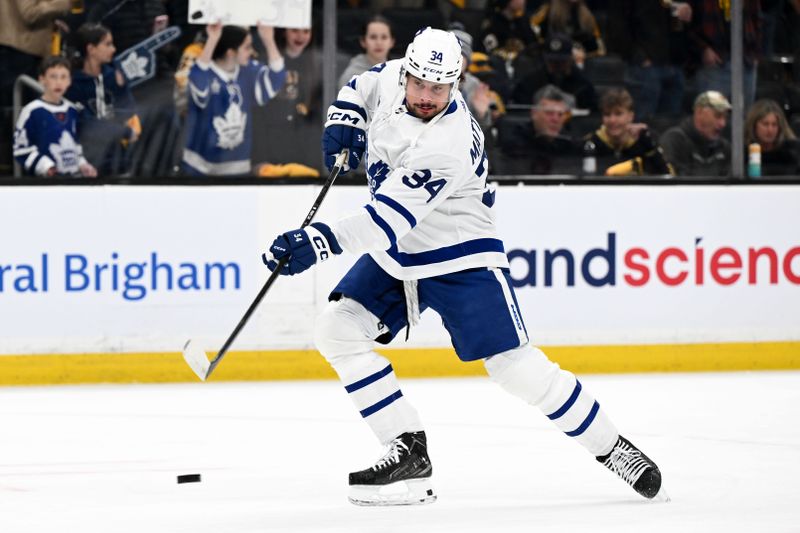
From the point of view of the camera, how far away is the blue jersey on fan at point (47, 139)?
6.17 m

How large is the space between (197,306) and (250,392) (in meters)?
0.49

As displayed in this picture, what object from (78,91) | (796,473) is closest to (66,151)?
(78,91)

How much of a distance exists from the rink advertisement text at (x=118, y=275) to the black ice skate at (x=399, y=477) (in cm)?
264

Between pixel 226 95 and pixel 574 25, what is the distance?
62.1 inches

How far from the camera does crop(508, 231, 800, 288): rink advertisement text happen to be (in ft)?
21.4

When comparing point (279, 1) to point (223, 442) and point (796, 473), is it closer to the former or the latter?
point (223, 442)

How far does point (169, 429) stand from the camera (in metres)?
5.01

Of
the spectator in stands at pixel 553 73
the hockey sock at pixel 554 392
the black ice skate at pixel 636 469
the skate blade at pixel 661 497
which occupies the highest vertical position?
the spectator in stands at pixel 553 73

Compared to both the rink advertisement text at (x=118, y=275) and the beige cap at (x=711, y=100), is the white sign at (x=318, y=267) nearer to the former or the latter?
the rink advertisement text at (x=118, y=275)

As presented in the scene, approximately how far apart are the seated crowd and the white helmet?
2802 millimetres

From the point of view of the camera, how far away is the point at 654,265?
261 inches

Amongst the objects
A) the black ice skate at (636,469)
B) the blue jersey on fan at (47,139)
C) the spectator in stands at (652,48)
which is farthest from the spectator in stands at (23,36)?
the black ice skate at (636,469)

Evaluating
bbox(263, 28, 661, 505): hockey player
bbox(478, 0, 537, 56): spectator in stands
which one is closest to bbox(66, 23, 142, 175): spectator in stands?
bbox(478, 0, 537, 56): spectator in stands

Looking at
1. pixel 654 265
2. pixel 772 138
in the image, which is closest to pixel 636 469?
pixel 654 265
